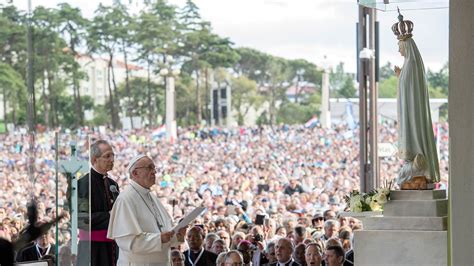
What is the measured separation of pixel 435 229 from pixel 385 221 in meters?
0.33

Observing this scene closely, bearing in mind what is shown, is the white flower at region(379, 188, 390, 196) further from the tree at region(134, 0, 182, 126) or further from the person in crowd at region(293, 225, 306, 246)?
the tree at region(134, 0, 182, 126)

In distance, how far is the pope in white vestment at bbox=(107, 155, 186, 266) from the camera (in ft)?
21.9

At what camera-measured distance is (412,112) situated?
7207mm

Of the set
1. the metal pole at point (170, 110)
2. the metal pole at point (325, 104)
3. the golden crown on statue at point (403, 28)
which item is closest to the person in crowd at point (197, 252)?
the golden crown on statue at point (403, 28)

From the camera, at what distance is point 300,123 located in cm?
4234

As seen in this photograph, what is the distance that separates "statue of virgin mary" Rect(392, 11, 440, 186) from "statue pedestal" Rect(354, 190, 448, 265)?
0.18 meters

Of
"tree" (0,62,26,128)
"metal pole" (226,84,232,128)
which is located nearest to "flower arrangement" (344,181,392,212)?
"tree" (0,62,26,128)

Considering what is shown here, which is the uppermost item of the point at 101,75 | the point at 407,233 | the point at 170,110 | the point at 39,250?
the point at 101,75

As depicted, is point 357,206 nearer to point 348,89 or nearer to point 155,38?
point 155,38

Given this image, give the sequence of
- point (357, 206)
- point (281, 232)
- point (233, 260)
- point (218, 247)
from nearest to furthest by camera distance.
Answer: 1. point (357, 206)
2. point (233, 260)
3. point (218, 247)
4. point (281, 232)

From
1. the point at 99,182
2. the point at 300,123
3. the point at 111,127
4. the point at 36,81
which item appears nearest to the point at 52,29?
the point at 36,81

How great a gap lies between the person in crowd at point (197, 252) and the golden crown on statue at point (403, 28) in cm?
314

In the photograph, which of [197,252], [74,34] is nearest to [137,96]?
[74,34]

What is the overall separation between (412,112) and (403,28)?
0.56m
